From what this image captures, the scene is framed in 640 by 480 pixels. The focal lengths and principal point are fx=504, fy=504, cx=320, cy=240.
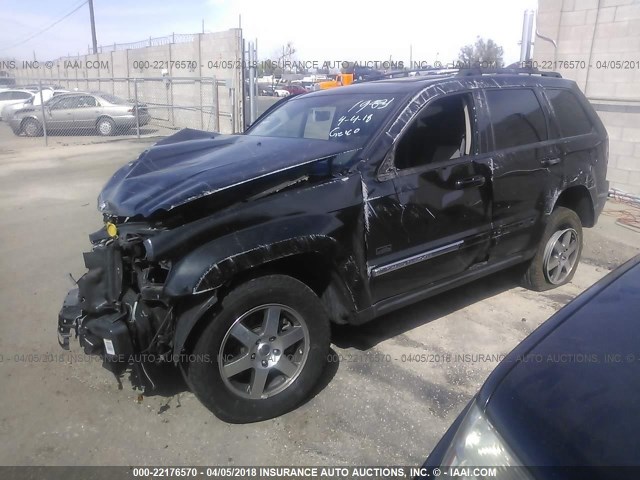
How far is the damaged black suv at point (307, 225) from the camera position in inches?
103

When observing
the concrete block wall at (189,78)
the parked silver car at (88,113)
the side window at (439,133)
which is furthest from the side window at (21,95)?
the side window at (439,133)

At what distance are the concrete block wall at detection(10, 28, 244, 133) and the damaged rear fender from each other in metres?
11.2

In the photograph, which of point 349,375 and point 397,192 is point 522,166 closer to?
point 397,192

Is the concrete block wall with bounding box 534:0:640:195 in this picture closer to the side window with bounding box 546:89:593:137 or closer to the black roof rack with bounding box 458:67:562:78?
the side window with bounding box 546:89:593:137

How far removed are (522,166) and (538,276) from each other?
1.14 metres

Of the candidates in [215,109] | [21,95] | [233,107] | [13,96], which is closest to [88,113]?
[215,109]

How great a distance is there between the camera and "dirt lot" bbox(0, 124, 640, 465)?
2.68 metres

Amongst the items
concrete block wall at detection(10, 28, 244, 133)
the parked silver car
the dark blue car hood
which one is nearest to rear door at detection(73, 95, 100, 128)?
the parked silver car

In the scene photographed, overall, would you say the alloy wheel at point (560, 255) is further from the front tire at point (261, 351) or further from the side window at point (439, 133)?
the front tire at point (261, 351)

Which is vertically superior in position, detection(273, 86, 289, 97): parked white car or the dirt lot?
detection(273, 86, 289, 97): parked white car

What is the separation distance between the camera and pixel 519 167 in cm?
397

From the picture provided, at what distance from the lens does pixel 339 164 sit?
313cm

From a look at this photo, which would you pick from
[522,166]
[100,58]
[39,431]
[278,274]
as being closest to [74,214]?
[39,431]

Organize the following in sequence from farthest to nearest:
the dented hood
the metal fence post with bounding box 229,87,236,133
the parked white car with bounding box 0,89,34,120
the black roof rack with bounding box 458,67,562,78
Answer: the parked white car with bounding box 0,89,34,120 < the metal fence post with bounding box 229,87,236,133 < the black roof rack with bounding box 458,67,562,78 < the dented hood
